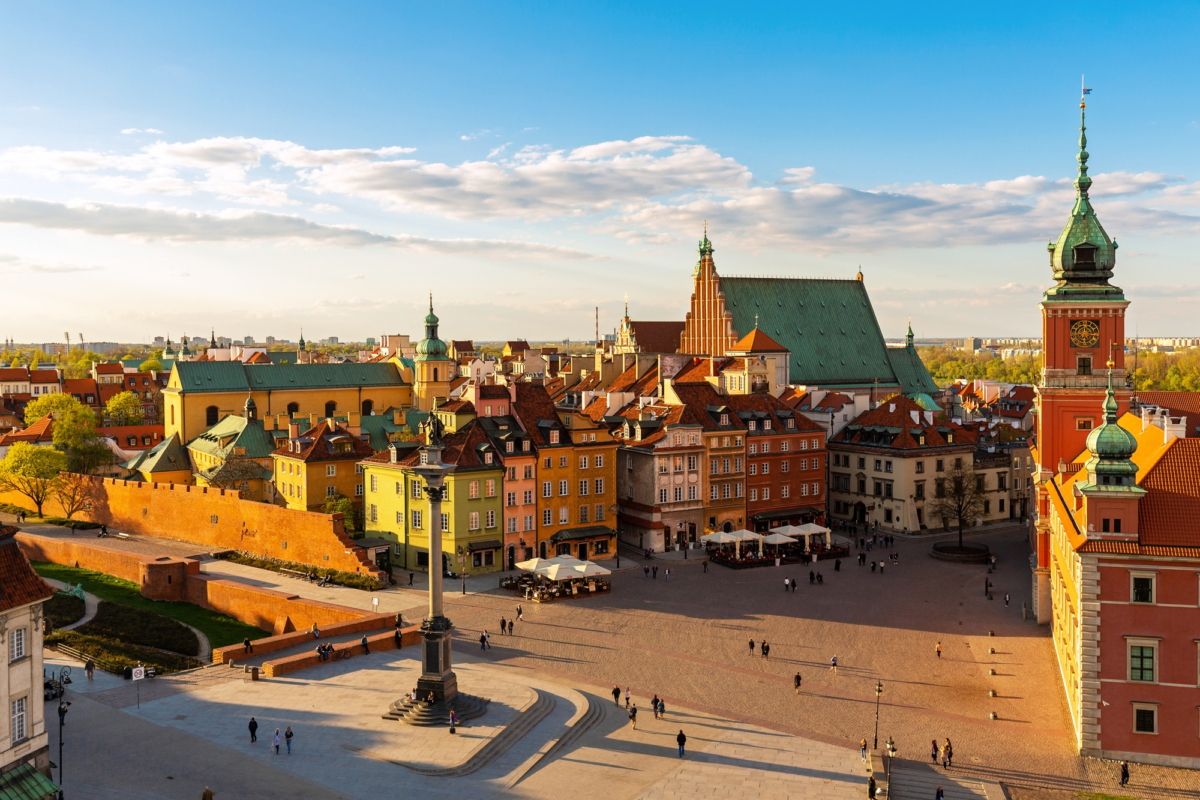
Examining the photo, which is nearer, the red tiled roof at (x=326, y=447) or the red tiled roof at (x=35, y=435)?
the red tiled roof at (x=326, y=447)

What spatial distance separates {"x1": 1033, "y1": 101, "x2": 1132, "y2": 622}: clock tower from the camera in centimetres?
5203

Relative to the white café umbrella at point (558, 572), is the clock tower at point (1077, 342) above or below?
above

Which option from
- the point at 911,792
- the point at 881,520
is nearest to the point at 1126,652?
the point at 911,792

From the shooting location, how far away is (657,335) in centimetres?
10919

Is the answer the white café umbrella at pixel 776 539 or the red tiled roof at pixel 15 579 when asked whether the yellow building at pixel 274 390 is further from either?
the red tiled roof at pixel 15 579

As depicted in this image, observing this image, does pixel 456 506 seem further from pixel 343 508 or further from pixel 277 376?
pixel 277 376

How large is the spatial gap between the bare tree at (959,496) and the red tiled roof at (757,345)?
20199 millimetres

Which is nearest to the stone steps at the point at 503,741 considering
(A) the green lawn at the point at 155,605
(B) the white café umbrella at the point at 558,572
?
(B) the white café umbrella at the point at 558,572

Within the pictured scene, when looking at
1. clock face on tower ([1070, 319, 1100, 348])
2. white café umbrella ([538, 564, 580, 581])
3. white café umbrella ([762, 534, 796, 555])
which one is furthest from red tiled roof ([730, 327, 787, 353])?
clock face on tower ([1070, 319, 1100, 348])

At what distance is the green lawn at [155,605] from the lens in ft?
182

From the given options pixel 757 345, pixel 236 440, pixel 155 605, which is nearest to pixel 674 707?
pixel 155 605

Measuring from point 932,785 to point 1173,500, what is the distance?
1329 cm

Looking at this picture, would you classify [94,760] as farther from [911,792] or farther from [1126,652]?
[1126,652]

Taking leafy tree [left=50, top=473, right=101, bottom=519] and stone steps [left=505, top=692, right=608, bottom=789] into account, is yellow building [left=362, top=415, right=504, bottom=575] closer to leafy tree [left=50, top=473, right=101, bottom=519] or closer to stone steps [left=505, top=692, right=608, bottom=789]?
stone steps [left=505, top=692, right=608, bottom=789]
